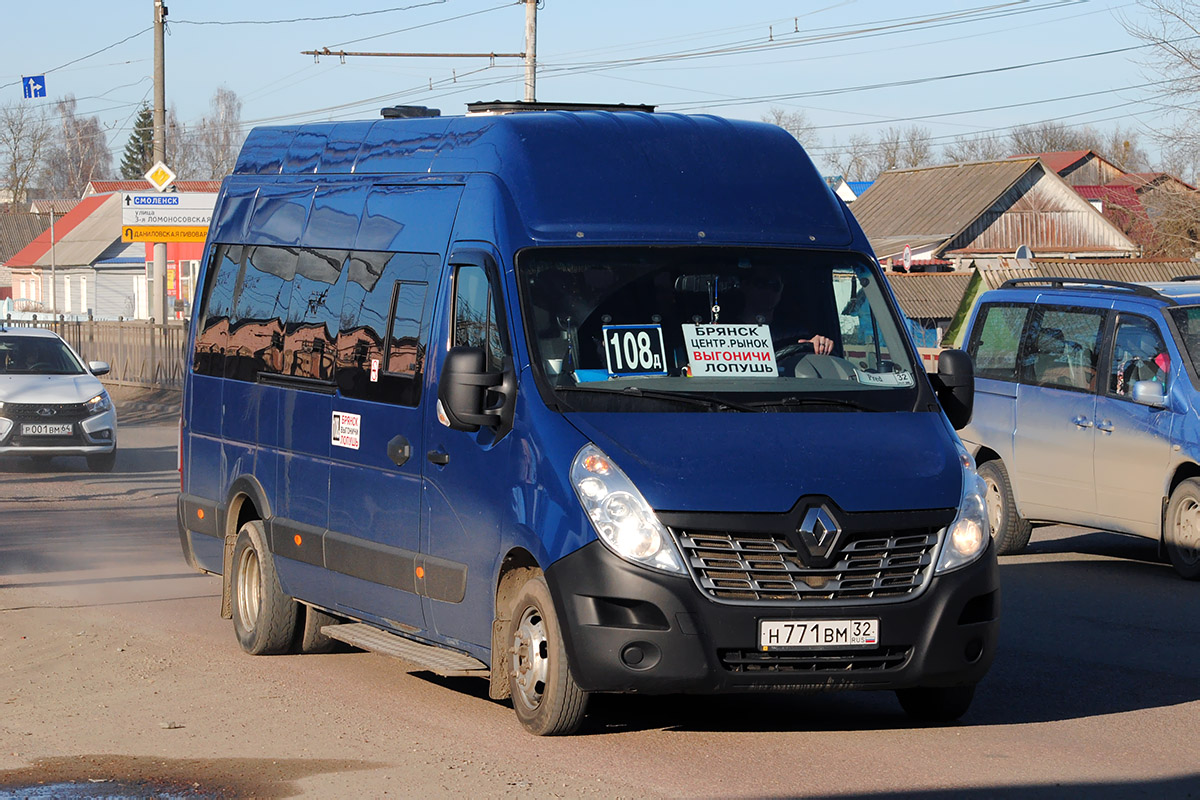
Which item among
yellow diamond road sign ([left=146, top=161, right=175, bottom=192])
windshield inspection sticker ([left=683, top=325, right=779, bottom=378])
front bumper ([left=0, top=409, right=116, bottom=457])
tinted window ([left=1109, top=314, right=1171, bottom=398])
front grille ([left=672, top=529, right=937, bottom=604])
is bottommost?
front bumper ([left=0, top=409, right=116, bottom=457])

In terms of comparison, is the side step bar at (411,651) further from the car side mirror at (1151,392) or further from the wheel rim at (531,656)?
the car side mirror at (1151,392)

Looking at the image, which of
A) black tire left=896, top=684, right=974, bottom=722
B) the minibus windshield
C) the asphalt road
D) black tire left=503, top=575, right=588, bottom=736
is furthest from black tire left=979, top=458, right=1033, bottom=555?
black tire left=503, top=575, right=588, bottom=736

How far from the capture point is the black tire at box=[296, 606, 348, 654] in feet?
30.6

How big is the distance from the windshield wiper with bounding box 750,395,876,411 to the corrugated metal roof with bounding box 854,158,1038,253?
55976 mm

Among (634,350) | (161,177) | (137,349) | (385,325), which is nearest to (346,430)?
(385,325)

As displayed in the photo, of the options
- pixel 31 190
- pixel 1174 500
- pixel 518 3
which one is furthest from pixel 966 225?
pixel 31 190

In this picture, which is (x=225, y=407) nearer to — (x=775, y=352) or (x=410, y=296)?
(x=410, y=296)

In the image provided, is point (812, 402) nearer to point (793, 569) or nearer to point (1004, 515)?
point (793, 569)

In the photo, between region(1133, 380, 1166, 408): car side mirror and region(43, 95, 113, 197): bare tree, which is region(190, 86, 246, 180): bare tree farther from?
region(1133, 380, 1166, 408): car side mirror

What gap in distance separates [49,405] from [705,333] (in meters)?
14.5

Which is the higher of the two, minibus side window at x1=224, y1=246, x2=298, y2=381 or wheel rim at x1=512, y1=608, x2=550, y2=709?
minibus side window at x1=224, y1=246, x2=298, y2=381

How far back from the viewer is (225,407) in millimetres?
9961

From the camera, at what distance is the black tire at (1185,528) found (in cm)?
1188

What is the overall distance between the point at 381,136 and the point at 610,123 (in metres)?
1.52
